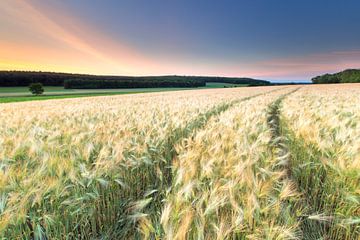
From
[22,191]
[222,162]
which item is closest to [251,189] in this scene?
[222,162]

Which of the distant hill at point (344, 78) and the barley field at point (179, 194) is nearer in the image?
the barley field at point (179, 194)

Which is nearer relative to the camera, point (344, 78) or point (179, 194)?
point (179, 194)

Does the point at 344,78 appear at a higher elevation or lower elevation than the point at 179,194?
lower

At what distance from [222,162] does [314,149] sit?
1.58m

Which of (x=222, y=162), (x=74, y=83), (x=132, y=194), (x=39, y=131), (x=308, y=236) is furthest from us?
(x=74, y=83)

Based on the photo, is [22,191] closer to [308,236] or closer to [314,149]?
[308,236]

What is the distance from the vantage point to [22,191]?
179cm

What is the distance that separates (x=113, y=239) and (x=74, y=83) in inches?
3384

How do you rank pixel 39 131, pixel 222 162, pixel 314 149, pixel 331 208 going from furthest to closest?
pixel 39 131, pixel 314 149, pixel 222 162, pixel 331 208

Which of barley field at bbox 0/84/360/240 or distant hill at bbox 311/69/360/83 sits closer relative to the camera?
barley field at bbox 0/84/360/240

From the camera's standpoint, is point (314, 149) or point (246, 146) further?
point (314, 149)

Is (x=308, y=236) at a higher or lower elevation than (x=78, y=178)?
lower

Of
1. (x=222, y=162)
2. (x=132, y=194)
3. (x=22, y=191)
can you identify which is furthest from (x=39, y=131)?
(x=222, y=162)

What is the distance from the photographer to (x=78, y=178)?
215 cm
